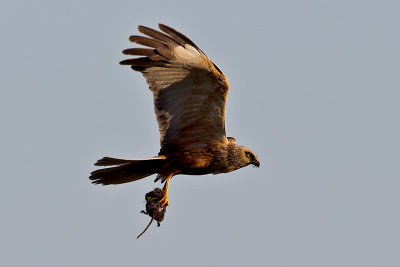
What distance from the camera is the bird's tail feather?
505 inches

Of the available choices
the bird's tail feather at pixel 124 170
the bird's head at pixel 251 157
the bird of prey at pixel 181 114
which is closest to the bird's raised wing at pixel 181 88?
the bird of prey at pixel 181 114

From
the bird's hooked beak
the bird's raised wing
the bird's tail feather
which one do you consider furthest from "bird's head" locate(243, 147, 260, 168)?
the bird's tail feather

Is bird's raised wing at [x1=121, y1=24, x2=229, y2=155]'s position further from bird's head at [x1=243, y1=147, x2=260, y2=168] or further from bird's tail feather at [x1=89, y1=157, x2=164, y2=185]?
bird's head at [x1=243, y1=147, x2=260, y2=168]

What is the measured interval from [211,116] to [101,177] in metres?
2.16

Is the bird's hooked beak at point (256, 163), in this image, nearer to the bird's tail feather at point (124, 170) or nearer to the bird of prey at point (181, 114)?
the bird of prey at point (181, 114)

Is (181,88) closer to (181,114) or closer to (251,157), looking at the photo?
(181,114)

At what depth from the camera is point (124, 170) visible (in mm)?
13273

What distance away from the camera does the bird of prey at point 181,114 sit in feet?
40.8

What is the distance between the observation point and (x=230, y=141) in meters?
14.3

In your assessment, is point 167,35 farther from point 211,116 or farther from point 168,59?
point 211,116

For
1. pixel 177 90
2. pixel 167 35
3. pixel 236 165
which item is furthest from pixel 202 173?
pixel 167 35

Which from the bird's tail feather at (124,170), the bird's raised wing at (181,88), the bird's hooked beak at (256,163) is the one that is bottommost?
the bird's tail feather at (124,170)

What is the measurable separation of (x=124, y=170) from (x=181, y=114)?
138 centimetres

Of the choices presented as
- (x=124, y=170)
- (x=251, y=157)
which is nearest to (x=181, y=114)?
(x=124, y=170)
